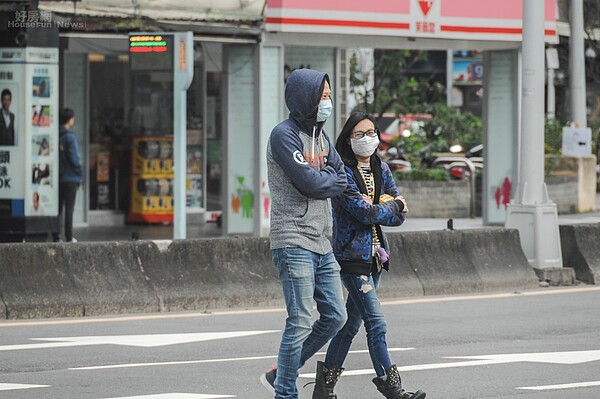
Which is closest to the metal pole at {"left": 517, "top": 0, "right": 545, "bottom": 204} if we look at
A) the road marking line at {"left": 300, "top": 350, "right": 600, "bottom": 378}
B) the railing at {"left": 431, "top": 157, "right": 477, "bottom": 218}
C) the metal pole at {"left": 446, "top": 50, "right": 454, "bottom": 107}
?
the road marking line at {"left": 300, "top": 350, "right": 600, "bottom": 378}

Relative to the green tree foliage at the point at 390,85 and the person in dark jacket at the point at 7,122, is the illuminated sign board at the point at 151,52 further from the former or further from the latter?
the green tree foliage at the point at 390,85

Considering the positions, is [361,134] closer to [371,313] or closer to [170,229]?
[371,313]

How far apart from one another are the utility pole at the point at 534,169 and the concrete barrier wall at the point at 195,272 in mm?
293

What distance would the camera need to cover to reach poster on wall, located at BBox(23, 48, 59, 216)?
18.6 m

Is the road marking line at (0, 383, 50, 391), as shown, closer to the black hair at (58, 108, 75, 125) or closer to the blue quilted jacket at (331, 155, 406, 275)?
the blue quilted jacket at (331, 155, 406, 275)

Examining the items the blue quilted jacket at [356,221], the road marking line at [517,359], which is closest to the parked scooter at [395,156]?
the road marking line at [517,359]

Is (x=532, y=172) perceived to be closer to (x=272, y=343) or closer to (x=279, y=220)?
(x=272, y=343)

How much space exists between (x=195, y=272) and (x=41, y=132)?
5814 millimetres

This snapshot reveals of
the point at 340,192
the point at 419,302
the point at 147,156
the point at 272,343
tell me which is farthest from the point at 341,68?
the point at 340,192

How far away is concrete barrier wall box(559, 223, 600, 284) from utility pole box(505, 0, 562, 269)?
0.99 feet

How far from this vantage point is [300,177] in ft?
25.1

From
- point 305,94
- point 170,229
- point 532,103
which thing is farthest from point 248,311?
point 170,229

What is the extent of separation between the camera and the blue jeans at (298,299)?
7734 mm

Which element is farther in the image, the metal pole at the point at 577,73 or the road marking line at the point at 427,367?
the metal pole at the point at 577,73
